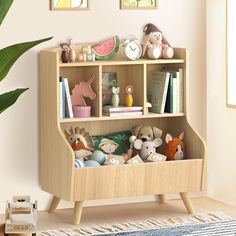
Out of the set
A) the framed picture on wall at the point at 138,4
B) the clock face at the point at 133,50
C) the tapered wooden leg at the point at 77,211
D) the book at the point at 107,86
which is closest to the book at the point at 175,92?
the clock face at the point at 133,50

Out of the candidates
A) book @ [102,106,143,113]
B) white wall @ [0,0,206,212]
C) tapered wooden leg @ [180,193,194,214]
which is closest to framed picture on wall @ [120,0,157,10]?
white wall @ [0,0,206,212]

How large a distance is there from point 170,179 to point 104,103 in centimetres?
59

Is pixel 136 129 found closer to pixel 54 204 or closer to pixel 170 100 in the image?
pixel 170 100

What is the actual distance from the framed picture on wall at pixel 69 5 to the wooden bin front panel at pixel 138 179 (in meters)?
0.95

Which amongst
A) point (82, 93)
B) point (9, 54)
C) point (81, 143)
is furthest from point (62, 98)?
point (9, 54)

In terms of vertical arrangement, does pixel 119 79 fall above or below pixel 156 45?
below

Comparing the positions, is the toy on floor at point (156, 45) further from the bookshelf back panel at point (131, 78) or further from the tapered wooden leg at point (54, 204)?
the tapered wooden leg at point (54, 204)

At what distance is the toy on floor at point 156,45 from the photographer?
11.9ft

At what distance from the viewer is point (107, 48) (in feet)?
11.8

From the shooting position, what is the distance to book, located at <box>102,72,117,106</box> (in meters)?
3.66

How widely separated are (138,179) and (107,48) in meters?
0.78

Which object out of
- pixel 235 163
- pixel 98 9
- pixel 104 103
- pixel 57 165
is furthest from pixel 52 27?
pixel 235 163

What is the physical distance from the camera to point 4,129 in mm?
3531

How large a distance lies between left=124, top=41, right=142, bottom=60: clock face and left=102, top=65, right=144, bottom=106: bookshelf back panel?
7cm
